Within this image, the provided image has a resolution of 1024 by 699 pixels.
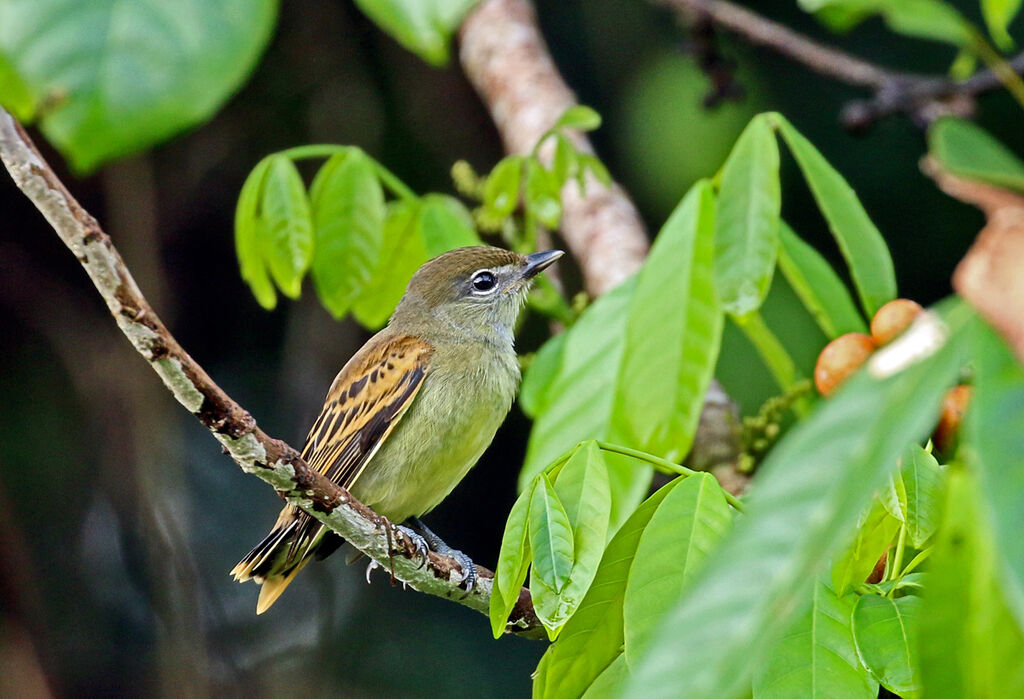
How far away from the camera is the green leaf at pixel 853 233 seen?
2.38 m

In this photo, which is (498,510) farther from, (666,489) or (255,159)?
(666,489)

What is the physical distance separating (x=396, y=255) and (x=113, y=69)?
282cm

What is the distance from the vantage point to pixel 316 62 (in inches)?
247

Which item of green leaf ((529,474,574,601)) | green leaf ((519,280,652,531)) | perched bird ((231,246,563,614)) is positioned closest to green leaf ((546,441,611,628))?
green leaf ((529,474,574,601))

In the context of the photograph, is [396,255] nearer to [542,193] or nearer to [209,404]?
[542,193]

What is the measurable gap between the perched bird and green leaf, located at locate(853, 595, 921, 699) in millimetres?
1945

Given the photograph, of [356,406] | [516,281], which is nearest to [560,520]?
[356,406]

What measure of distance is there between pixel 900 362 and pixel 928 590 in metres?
0.23

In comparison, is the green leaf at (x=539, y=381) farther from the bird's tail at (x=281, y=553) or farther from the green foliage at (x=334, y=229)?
the bird's tail at (x=281, y=553)

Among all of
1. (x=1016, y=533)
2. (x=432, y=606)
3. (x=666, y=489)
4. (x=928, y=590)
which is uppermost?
(x=1016, y=533)

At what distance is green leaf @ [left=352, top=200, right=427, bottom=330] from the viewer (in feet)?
12.0

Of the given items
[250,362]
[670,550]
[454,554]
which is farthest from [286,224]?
[250,362]

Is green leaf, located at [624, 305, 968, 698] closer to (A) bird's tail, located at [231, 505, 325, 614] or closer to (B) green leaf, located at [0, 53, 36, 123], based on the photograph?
(B) green leaf, located at [0, 53, 36, 123]

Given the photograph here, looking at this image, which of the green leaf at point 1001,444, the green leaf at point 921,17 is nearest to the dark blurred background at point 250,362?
the green leaf at point 921,17
